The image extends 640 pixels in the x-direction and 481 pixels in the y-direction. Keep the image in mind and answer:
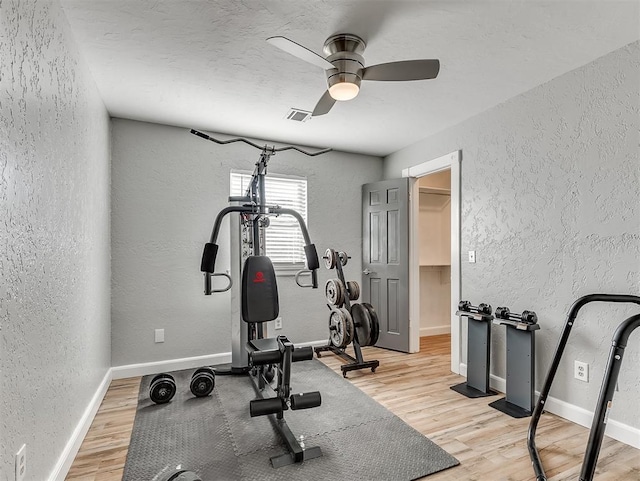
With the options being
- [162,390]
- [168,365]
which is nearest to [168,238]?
[168,365]

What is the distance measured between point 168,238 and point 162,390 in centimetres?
147

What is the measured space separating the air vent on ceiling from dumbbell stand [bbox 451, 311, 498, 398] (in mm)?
2244

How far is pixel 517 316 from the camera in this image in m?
2.71

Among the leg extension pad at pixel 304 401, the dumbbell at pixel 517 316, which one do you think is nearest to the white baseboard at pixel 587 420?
the dumbbell at pixel 517 316

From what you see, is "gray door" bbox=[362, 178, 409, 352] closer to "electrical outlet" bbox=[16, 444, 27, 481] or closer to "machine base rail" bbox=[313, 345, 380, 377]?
"machine base rail" bbox=[313, 345, 380, 377]

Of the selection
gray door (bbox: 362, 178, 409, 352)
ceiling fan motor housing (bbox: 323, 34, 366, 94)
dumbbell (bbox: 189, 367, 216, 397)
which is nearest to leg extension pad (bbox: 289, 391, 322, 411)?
dumbbell (bbox: 189, 367, 216, 397)

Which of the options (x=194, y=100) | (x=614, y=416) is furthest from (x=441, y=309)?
(x=194, y=100)

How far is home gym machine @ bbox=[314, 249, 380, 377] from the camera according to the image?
3383 millimetres

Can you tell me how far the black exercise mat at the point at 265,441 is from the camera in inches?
74.4

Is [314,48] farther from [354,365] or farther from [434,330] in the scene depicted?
[434,330]

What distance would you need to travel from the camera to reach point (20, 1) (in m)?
1.40

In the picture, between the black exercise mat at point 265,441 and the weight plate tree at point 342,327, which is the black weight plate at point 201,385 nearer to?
the black exercise mat at point 265,441

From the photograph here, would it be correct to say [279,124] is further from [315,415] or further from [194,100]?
[315,415]

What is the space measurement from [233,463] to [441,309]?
3.96 metres
